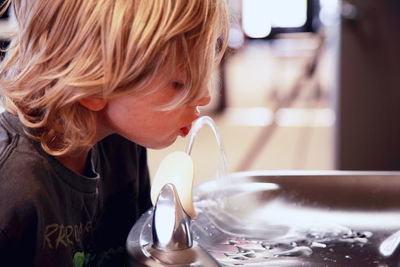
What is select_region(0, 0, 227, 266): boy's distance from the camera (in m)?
0.60

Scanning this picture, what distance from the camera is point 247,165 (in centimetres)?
254

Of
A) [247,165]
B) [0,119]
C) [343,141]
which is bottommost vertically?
[247,165]

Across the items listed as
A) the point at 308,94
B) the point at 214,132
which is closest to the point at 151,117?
the point at 214,132

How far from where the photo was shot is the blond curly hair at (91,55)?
603 millimetres

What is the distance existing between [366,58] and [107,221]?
129cm

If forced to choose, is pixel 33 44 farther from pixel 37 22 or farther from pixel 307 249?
pixel 307 249

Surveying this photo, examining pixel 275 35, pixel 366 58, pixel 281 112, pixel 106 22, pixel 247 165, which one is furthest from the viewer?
pixel 275 35

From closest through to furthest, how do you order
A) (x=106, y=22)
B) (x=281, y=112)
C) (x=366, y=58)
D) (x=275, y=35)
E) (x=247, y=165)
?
1. (x=106, y=22)
2. (x=366, y=58)
3. (x=247, y=165)
4. (x=281, y=112)
5. (x=275, y=35)

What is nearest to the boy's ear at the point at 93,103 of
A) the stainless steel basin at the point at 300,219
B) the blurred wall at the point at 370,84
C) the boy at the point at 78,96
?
the boy at the point at 78,96

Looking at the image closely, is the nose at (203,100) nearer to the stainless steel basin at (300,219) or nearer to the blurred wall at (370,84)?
the stainless steel basin at (300,219)

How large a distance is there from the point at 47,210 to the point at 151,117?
0.43ft

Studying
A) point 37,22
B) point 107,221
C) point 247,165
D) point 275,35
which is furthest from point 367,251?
point 275,35

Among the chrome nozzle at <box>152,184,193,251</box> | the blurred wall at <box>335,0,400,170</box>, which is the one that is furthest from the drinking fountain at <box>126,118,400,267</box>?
the blurred wall at <box>335,0,400,170</box>

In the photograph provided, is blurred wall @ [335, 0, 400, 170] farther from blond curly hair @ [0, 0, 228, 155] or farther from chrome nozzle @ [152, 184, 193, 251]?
chrome nozzle @ [152, 184, 193, 251]
